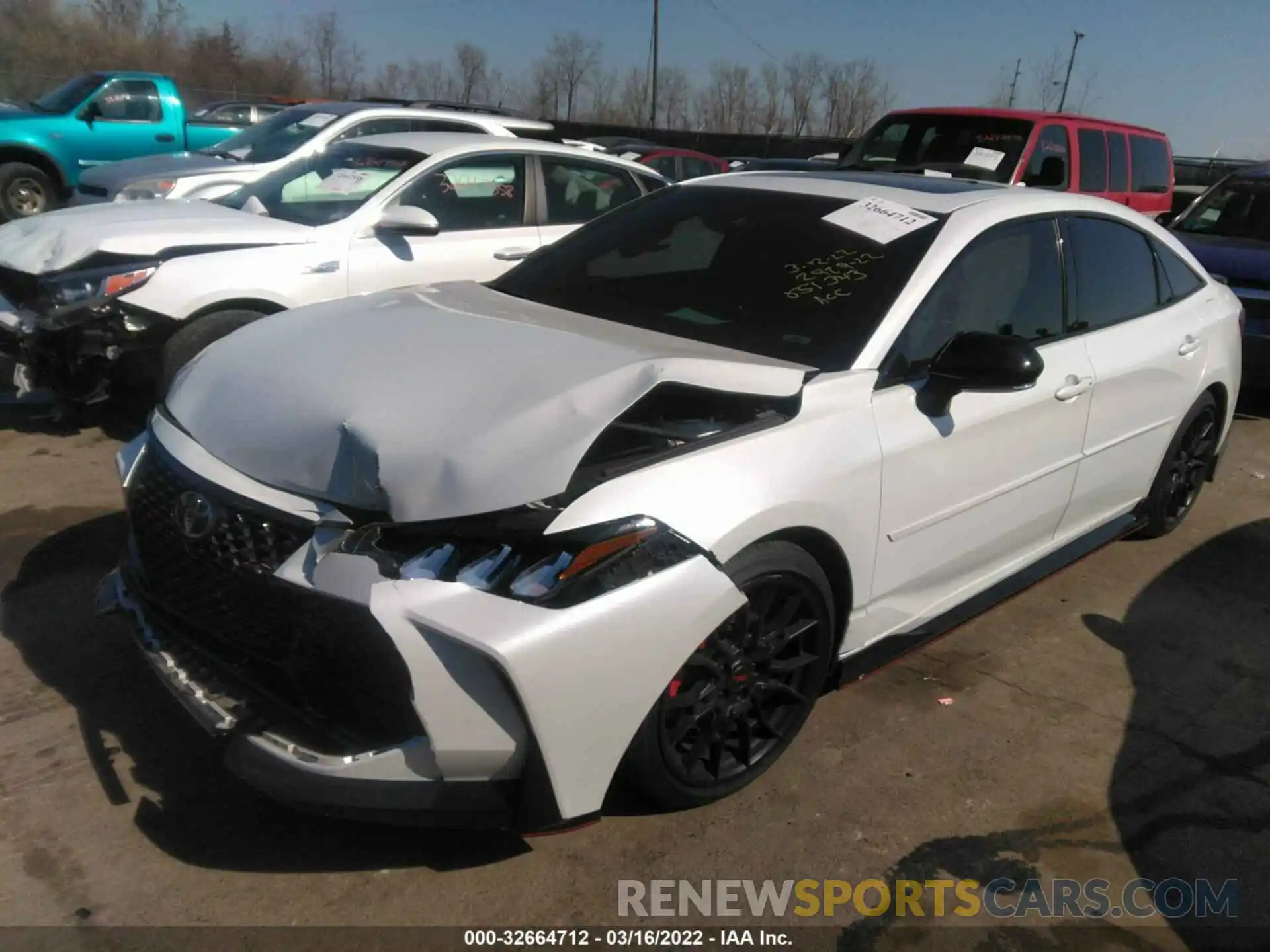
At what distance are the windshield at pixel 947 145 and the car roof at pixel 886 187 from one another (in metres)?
4.96

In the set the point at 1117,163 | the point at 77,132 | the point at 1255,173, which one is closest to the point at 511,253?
the point at 1255,173

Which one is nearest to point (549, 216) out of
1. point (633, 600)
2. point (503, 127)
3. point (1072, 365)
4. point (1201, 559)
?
point (503, 127)

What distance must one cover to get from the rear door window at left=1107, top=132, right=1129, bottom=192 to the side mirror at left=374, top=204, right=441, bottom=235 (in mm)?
7535

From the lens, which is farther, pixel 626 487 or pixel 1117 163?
pixel 1117 163

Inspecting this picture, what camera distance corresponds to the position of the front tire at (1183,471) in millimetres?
4664

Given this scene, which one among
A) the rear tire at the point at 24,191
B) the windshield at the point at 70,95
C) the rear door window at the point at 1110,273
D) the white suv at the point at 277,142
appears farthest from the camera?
the windshield at the point at 70,95

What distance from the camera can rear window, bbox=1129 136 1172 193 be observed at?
1068cm

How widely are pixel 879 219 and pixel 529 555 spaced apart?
1.90m

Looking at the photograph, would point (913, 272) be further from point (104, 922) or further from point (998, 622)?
point (104, 922)

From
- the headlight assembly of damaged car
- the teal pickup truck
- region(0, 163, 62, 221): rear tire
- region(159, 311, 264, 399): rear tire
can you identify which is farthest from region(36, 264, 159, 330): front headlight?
region(0, 163, 62, 221): rear tire

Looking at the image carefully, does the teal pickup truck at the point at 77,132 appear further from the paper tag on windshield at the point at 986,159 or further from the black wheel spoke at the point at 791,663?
the black wheel spoke at the point at 791,663

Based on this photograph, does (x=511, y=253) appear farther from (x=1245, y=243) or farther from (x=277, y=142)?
(x=1245, y=243)

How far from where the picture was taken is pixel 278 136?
29.4 feet

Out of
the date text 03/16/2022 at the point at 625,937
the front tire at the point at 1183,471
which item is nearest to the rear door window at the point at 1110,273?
the front tire at the point at 1183,471
